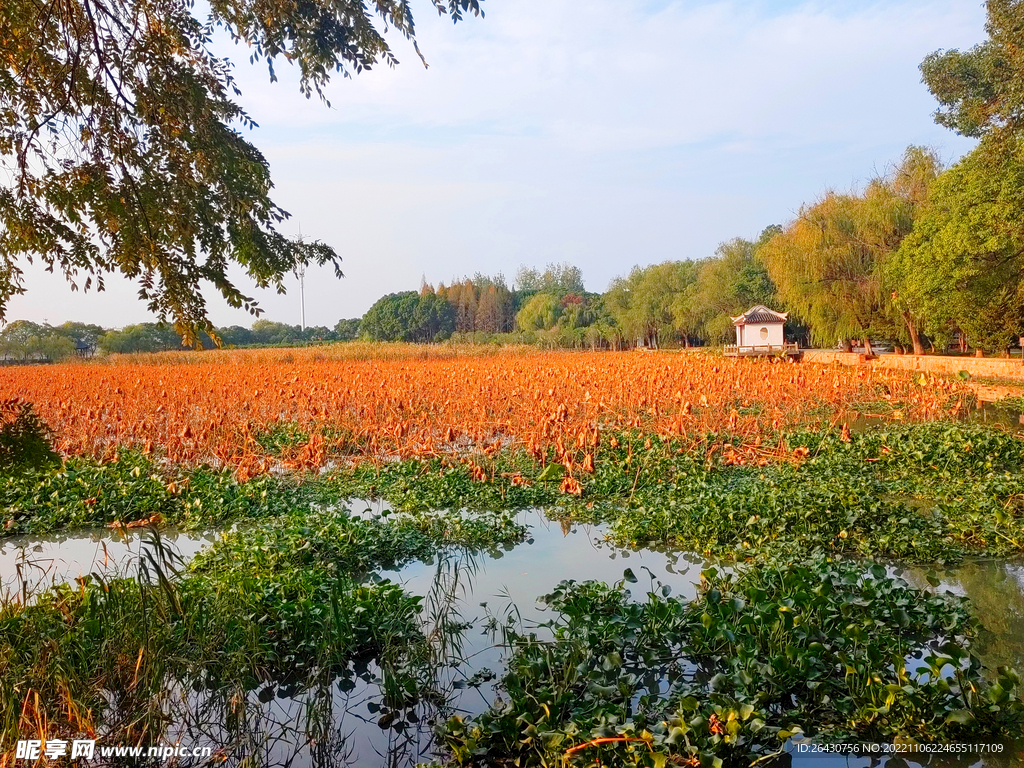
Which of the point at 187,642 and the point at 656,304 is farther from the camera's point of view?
the point at 656,304

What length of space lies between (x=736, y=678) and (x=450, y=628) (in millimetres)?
1868

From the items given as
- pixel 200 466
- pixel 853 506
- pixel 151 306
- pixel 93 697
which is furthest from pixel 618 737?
pixel 200 466

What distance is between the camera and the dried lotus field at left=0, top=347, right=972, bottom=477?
36.1 feet

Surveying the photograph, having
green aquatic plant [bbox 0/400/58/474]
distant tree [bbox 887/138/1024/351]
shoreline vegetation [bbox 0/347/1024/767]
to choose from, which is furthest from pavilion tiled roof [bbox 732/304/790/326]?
green aquatic plant [bbox 0/400/58/474]

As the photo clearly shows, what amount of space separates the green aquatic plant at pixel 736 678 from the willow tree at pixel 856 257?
93.0ft

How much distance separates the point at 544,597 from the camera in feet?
17.3

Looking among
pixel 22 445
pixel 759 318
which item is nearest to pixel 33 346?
pixel 759 318

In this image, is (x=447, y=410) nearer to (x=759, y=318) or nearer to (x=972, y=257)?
(x=972, y=257)

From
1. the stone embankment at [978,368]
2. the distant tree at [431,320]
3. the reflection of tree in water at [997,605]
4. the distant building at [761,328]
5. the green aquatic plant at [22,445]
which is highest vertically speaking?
the distant tree at [431,320]

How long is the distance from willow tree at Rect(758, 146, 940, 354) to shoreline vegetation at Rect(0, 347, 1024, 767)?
735 inches

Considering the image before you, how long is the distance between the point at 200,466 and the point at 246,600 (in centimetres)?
581

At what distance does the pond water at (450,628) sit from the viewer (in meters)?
3.73

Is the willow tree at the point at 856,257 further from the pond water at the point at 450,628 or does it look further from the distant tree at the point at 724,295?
the pond water at the point at 450,628

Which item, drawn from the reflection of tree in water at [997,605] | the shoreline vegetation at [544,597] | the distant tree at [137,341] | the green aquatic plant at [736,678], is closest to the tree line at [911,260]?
the shoreline vegetation at [544,597]
